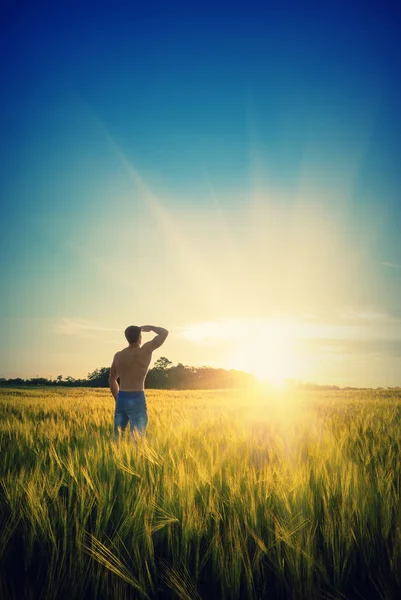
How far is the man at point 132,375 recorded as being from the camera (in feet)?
18.5

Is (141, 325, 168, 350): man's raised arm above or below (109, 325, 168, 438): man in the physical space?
above

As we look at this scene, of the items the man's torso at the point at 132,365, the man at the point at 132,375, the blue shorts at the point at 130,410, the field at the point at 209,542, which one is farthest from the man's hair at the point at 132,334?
the field at the point at 209,542

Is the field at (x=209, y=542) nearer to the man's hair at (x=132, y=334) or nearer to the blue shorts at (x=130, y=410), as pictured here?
the blue shorts at (x=130, y=410)

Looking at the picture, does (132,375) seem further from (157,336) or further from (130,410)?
(157,336)

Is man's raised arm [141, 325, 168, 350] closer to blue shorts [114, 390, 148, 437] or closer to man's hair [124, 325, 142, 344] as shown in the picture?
man's hair [124, 325, 142, 344]

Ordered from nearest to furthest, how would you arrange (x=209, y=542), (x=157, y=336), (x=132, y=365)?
(x=209, y=542), (x=132, y=365), (x=157, y=336)

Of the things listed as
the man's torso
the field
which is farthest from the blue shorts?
the field

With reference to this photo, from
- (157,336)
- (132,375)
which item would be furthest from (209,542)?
(157,336)

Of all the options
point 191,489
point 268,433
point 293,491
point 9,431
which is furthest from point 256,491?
point 9,431

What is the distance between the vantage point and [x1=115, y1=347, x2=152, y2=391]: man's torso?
18.5ft

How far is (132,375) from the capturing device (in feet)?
18.5

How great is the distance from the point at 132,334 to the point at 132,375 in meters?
0.62

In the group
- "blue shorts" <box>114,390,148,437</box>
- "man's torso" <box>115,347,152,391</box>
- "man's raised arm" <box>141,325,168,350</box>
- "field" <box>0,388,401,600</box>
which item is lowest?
"field" <box>0,388,401,600</box>

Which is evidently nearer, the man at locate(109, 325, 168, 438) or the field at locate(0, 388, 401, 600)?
the field at locate(0, 388, 401, 600)
